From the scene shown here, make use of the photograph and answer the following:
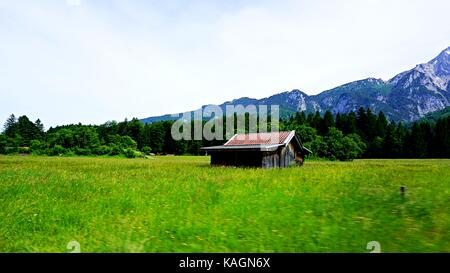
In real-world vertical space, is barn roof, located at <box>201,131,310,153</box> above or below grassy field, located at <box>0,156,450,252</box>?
above

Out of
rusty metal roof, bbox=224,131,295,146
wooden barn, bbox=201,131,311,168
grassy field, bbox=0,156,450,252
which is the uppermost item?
rusty metal roof, bbox=224,131,295,146

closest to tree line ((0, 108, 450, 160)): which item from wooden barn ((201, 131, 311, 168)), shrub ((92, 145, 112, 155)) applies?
shrub ((92, 145, 112, 155))

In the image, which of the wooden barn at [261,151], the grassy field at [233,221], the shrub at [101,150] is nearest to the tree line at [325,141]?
the shrub at [101,150]

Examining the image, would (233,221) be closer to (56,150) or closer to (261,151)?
(261,151)

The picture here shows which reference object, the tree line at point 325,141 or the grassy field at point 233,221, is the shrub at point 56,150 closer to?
the tree line at point 325,141

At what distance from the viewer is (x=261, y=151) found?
101 ft

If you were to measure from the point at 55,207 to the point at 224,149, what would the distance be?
2453 cm

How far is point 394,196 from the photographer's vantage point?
31.8 ft

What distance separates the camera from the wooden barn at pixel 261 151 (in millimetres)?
31158

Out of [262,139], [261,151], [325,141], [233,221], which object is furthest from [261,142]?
[325,141]

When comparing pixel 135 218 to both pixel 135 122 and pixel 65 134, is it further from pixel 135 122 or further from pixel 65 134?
pixel 135 122

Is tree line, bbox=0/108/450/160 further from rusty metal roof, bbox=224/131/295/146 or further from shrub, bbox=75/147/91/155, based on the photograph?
rusty metal roof, bbox=224/131/295/146

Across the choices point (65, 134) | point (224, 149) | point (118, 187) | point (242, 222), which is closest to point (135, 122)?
point (65, 134)

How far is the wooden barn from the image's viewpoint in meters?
31.2
